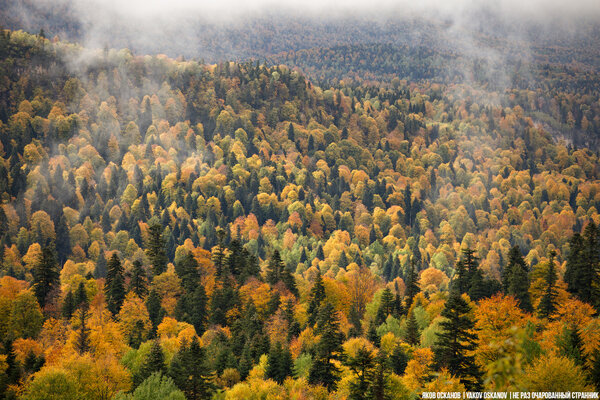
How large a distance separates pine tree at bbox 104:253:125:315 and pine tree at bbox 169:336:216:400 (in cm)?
3522

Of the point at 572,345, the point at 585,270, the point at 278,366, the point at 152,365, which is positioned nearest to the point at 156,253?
the point at 152,365

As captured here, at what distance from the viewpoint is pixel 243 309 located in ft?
346

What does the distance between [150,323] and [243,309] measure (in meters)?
16.0

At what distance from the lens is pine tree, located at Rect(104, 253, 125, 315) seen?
343ft

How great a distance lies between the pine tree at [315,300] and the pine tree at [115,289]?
110ft

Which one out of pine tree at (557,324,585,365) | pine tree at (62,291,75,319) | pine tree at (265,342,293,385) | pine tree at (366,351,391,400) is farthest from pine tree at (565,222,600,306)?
pine tree at (62,291,75,319)

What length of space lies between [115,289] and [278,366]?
137 feet

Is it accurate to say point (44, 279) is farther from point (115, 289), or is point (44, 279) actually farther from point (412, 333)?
point (412, 333)

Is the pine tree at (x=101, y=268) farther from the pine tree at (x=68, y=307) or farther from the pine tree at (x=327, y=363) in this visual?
the pine tree at (x=327, y=363)

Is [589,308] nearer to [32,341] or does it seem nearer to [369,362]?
[369,362]

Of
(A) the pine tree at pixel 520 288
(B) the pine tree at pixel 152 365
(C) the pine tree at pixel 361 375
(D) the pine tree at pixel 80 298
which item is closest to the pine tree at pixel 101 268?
(D) the pine tree at pixel 80 298

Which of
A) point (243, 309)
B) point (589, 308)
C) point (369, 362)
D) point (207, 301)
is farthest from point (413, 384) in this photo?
point (207, 301)

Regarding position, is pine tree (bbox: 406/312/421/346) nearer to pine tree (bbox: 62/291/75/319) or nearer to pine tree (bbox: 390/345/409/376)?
pine tree (bbox: 390/345/409/376)

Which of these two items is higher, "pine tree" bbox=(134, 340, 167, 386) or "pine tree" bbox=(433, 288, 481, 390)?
"pine tree" bbox=(433, 288, 481, 390)
